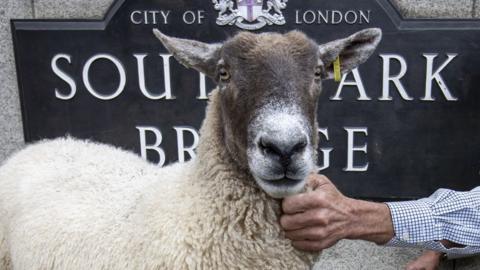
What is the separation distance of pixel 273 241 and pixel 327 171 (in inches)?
55.7

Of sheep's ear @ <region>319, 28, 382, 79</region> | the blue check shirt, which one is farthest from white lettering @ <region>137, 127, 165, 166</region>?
the blue check shirt

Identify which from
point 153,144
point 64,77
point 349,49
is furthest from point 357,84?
point 64,77

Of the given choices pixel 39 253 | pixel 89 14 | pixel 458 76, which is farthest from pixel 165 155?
pixel 458 76

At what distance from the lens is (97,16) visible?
287cm

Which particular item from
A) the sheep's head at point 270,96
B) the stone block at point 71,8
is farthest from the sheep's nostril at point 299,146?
the stone block at point 71,8

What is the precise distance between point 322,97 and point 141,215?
1475 millimetres

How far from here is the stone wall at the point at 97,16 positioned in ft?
8.77

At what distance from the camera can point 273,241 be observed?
152cm

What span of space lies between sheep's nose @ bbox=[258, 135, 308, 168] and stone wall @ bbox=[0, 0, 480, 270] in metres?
1.70

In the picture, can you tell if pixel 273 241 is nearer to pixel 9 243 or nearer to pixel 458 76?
pixel 9 243

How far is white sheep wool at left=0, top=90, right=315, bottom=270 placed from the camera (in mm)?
1507

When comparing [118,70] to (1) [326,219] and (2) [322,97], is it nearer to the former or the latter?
(2) [322,97]

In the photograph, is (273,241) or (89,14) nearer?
(273,241)

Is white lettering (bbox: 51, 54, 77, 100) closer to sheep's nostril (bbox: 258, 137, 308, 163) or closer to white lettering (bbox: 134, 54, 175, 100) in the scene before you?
white lettering (bbox: 134, 54, 175, 100)
